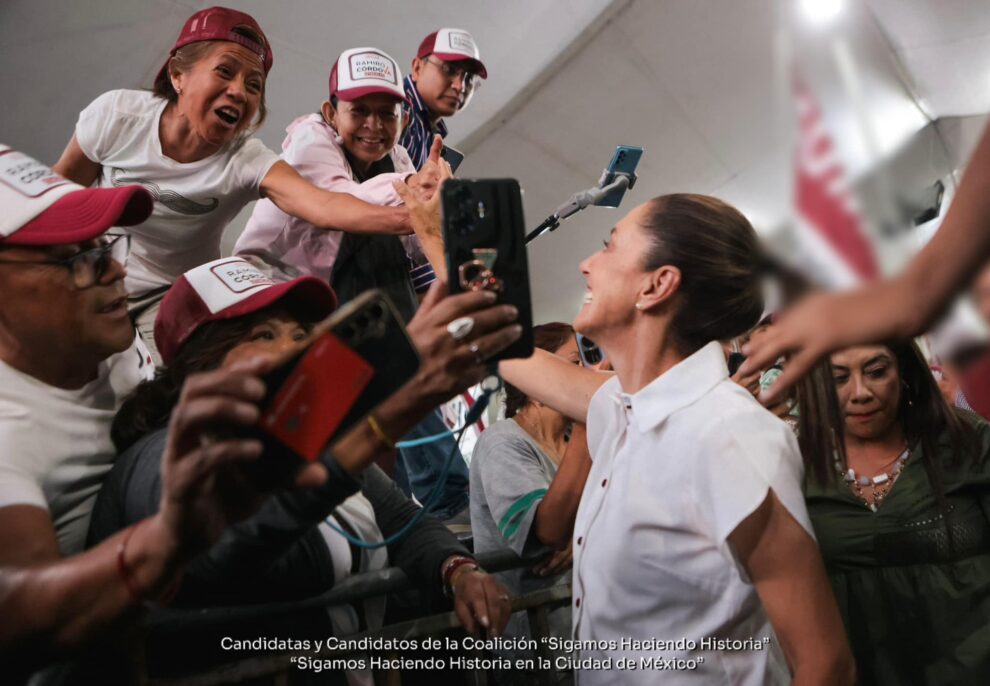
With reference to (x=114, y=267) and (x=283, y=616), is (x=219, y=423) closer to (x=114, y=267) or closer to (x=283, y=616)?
(x=114, y=267)

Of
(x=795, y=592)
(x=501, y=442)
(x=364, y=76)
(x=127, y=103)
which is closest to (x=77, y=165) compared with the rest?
(x=127, y=103)

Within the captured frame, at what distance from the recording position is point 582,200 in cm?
159

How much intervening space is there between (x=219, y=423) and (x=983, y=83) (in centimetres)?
58

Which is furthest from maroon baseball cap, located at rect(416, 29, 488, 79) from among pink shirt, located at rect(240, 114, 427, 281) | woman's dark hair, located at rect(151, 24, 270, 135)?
woman's dark hair, located at rect(151, 24, 270, 135)

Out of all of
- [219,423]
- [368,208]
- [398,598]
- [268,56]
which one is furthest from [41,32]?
[219,423]

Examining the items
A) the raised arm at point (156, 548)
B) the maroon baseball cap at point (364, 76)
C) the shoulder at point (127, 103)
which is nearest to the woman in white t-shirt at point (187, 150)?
the shoulder at point (127, 103)

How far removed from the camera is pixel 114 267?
107 cm

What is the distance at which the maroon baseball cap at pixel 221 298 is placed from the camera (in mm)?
1260

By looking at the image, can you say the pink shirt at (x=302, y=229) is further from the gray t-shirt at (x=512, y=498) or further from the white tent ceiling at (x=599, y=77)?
the gray t-shirt at (x=512, y=498)

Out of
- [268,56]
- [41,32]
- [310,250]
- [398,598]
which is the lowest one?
[398,598]

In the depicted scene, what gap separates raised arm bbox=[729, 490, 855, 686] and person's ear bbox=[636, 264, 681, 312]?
1.23ft

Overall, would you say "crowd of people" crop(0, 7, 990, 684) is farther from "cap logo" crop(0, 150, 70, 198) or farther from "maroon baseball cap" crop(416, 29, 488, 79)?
"maroon baseball cap" crop(416, 29, 488, 79)

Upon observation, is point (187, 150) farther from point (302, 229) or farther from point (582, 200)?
point (582, 200)

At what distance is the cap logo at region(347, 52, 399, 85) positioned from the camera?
2.21 m
